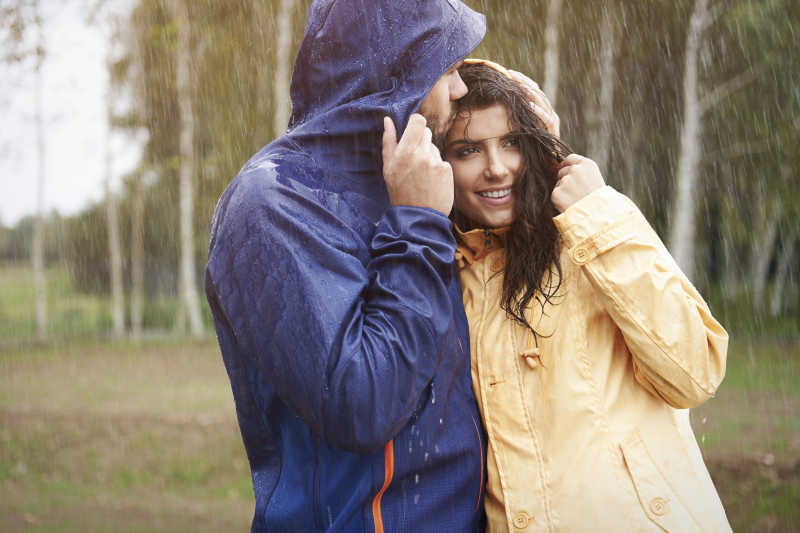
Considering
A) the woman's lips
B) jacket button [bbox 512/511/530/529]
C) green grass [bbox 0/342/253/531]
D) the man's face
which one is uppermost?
the man's face

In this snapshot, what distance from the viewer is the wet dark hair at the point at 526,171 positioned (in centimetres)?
245

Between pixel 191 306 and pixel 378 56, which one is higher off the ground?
pixel 378 56

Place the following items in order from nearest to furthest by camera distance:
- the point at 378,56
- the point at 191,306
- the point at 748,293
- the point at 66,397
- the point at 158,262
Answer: the point at 378,56, the point at 66,397, the point at 191,306, the point at 748,293, the point at 158,262

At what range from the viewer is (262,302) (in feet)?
5.64

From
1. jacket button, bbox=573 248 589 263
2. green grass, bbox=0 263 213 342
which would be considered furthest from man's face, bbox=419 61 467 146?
green grass, bbox=0 263 213 342

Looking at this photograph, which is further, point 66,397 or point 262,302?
point 66,397

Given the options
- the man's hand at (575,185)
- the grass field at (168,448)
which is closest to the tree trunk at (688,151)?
the grass field at (168,448)

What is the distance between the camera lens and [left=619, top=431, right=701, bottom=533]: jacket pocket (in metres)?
2.04

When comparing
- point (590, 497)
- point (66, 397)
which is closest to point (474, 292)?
point (590, 497)

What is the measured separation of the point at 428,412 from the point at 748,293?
31.0 meters

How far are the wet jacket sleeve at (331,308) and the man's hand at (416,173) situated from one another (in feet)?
0.29

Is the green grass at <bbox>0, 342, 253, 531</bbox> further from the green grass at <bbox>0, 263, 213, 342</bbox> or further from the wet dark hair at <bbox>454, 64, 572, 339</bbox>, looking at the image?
the green grass at <bbox>0, 263, 213, 342</bbox>

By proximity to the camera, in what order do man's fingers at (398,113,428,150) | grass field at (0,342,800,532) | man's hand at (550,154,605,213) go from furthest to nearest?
grass field at (0,342,800,532) → man's hand at (550,154,605,213) → man's fingers at (398,113,428,150)

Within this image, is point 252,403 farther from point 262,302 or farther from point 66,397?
point 66,397
